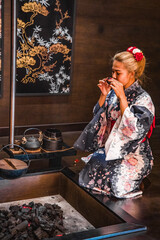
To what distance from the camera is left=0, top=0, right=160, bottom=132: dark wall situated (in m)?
5.59

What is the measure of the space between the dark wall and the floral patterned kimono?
2.08m

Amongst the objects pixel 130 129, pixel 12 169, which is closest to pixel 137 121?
pixel 130 129

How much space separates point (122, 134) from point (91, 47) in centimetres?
282

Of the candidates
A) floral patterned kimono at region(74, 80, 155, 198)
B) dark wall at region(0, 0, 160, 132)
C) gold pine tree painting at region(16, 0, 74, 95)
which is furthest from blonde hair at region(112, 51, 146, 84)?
dark wall at region(0, 0, 160, 132)

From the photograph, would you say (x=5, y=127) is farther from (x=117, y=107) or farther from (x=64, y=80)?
(x=117, y=107)

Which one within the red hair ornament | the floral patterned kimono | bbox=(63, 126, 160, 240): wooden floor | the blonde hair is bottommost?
bbox=(63, 126, 160, 240): wooden floor

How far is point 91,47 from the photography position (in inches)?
229

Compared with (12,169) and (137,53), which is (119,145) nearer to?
(137,53)

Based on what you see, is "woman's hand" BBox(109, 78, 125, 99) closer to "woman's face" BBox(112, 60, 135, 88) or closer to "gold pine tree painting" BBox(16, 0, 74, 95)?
"woman's face" BBox(112, 60, 135, 88)

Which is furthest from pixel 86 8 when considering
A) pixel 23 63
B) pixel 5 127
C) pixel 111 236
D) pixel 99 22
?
pixel 111 236

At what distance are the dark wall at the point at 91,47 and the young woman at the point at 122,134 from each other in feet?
6.85

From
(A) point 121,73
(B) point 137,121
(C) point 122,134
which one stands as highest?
(A) point 121,73

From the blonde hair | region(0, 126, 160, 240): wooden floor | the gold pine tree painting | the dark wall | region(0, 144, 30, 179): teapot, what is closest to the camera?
region(0, 144, 30, 179): teapot

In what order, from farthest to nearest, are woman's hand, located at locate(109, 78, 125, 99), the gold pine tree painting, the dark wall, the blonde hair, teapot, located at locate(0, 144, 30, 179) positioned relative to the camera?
1. the dark wall
2. the gold pine tree painting
3. the blonde hair
4. woman's hand, located at locate(109, 78, 125, 99)
5. teapot, located at locate(0, 144, 30, 179)
